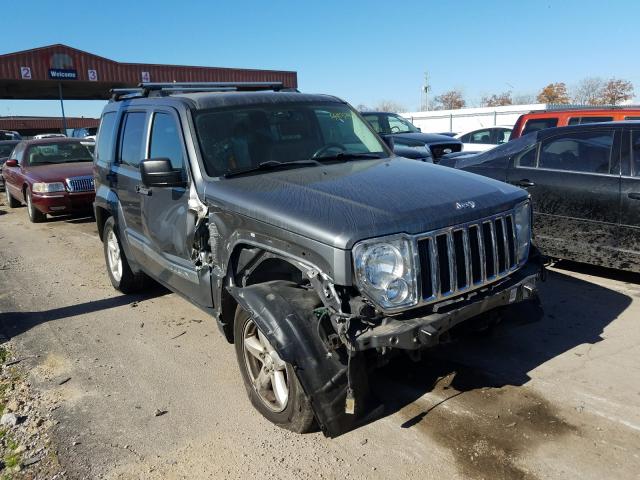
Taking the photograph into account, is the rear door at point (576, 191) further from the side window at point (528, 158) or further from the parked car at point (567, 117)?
the parked car at point (567, 117)

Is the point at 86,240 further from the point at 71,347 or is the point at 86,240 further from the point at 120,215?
the point at 71,347

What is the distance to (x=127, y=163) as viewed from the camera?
5.43 m

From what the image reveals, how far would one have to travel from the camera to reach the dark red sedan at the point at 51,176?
11438 mm

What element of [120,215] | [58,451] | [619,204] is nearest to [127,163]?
[120,215]

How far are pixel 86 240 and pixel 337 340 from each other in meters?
8.16

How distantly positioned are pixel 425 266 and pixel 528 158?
4083mm

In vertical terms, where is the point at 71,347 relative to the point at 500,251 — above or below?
below

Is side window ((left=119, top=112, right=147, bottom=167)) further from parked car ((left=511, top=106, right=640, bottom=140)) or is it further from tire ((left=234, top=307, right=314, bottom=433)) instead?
parked car ((left=511, top=106, right=640, bottom=140))

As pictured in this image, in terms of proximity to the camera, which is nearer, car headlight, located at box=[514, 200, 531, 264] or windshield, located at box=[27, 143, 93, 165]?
car headlight, located at box=[514, 200, 531, 264]

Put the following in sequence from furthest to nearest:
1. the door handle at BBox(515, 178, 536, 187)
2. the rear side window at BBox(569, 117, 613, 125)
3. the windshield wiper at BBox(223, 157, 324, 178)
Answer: the rear side window at BBox(569, 117, 613, 125), the door handle at BBox(515, 178, 536, 187), the windshield wiper at BBox(223, 157, 324, 178)

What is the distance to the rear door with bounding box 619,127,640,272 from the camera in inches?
212

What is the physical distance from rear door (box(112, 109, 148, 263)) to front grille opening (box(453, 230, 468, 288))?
3072 millimetres

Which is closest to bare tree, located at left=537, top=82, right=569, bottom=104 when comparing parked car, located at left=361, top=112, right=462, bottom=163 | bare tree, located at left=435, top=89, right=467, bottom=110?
bare tree, located at left=435, top=89, right=467, bottom=110

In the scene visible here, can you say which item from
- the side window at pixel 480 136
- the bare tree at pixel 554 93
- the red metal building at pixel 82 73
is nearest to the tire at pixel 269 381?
the side window at pixel 480 136
